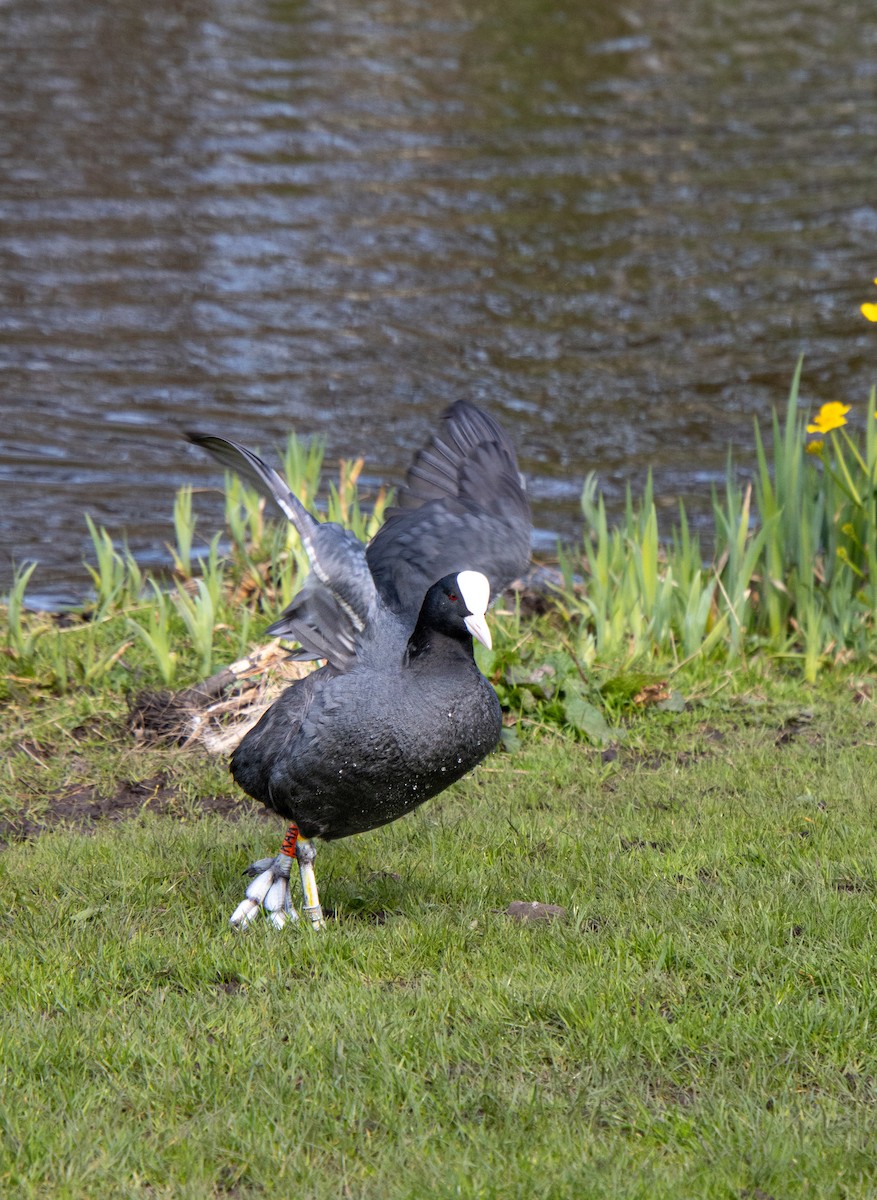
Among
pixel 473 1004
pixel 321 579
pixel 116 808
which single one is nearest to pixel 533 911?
pixel 473 1004

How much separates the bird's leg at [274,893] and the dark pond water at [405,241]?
13.1 ft

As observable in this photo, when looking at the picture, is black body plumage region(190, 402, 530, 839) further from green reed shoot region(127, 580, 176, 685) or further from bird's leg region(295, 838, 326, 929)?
green reed shoot region(127, 580, 176, 685)

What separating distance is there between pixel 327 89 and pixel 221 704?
43.8ft

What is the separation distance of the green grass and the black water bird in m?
0.33

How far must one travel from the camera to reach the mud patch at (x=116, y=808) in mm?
5410

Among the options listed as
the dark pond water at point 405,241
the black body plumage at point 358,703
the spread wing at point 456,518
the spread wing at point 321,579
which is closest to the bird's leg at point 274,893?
the black body plumage at point 358,703

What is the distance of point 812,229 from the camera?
14469 millimetres

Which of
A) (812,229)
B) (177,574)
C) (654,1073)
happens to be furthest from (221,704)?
(812,229)

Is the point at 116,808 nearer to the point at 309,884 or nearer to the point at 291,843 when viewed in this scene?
the point at 291,843

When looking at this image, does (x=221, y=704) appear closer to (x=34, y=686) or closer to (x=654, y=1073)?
(x=34, y=686)

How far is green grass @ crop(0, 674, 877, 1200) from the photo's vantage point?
314 centimetres

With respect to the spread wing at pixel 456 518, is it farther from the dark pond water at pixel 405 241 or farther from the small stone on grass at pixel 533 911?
the dark pond water at pixel 405 241

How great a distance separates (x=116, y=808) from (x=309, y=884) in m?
1.40

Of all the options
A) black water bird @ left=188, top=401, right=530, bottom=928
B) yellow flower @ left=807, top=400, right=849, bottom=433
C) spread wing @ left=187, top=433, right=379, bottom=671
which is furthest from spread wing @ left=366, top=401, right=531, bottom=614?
yellow flower @ left=807, top=400, right=849, bottom=433
